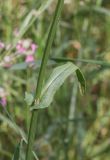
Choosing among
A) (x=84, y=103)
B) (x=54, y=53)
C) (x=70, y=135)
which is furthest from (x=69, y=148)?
(x=54, y=53)

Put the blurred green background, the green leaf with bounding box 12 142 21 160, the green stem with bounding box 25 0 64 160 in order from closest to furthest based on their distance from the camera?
the green stem with bounding box 25 0 64 160, the green leaf with bounding box 12 142 21 160, the blurred green background

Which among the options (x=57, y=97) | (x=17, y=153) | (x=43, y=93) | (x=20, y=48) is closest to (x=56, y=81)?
(x=43, y=93)

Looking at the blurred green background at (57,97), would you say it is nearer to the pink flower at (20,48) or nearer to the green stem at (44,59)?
the pink flower at (20,48)

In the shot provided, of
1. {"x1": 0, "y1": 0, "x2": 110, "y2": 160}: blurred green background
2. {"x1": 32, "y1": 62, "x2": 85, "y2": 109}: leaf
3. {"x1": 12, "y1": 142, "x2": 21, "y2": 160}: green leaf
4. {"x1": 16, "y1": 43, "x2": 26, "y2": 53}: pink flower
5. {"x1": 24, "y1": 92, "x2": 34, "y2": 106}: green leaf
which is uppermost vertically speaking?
{"x1": 32, "y1": 62, "x2": 85, "y2": 109}: leaf

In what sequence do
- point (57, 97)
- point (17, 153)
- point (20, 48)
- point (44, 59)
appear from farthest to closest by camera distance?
1. point (57, 97)
2. point (20, 48)
3. point (17, 153)
4. point (44, 59)

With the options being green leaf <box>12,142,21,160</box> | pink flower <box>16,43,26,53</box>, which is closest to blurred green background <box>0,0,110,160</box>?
pink flower <box>16,43,26,53</box>

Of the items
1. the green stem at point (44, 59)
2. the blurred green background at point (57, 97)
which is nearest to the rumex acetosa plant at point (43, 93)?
the green stem at point (44, 59)

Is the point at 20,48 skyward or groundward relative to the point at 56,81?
groundward

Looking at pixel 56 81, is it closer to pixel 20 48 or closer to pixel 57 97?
pixel 20 48

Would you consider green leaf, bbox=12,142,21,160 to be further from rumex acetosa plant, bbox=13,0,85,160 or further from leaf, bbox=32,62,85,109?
leaf, bbox=32,62,85,109
